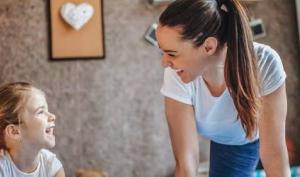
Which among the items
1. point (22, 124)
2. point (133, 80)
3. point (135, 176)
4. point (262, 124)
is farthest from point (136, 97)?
point (262, 124)

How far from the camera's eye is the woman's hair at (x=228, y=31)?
1012mm

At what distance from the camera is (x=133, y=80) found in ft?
6.86

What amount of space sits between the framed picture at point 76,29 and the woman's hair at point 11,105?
693 millimetres

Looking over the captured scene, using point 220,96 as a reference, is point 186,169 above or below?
below

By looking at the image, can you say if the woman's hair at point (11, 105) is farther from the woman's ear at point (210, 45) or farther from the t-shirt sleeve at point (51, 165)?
the woman's ear at point (210, 45)

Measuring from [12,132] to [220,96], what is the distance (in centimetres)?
65

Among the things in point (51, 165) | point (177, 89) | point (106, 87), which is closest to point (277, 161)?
point (177, 89)

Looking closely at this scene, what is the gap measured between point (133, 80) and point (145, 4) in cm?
39

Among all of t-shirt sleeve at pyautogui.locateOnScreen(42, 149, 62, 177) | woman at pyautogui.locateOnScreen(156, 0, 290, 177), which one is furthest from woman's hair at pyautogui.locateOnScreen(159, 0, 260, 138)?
t-shirt sleeve at pyautogui.locateOnScreen(42, 149, 62, 177)

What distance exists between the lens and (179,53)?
1.03 metres

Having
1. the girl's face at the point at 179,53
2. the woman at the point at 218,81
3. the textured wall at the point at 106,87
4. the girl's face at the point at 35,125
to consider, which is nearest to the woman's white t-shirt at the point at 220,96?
the woman at the point at 218,81

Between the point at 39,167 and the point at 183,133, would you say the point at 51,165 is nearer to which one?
the point at 39,167

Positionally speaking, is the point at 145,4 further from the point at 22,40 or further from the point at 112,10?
the point at 22,40

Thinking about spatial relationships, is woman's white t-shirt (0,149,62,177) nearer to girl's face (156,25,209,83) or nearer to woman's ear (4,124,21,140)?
woman's ear (4,124,21,140)
